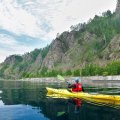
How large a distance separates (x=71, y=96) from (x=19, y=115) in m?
15.7

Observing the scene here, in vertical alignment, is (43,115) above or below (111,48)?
below

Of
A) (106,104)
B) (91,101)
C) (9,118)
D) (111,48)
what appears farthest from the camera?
(111,48)

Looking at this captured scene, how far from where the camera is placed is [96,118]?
27844 mm

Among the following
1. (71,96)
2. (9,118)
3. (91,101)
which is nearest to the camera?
(9,118)

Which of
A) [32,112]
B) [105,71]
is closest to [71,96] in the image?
[32,112]

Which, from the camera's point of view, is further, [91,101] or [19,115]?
[91,101]

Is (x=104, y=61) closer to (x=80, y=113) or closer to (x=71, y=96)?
(x=71, y=96)

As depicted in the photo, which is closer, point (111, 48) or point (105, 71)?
point (105, 71)

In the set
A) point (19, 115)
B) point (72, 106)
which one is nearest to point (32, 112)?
point (19, 115)

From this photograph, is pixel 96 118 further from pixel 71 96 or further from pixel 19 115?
pixel 71 96

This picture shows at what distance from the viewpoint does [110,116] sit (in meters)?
28.6

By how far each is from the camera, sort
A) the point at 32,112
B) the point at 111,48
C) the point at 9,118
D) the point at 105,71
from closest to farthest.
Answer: the point at 9,118, the point at 32,112, the point at 105,71, the point at 111,48

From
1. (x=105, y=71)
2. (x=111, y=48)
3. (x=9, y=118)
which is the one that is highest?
(x=111, y=48)

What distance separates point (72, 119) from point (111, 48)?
154536 millimetres
